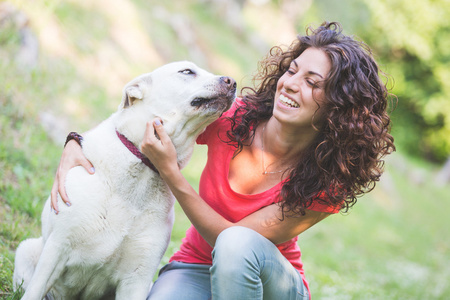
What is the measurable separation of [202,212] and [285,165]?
0.67 meters

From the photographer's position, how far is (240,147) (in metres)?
2.66

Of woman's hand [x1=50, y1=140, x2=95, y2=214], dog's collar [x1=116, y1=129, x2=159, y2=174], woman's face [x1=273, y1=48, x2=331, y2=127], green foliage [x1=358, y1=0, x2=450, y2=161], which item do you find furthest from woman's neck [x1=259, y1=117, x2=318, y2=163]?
green foliage [x1=358, y1=0, x2=450, y2=161]

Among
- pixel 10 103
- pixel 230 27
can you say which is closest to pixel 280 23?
pixel 230 27

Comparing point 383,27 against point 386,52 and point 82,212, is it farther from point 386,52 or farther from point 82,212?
point 82,212

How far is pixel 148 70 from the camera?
310 inches

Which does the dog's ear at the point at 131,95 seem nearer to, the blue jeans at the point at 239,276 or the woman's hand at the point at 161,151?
the woman's hand at the point at 161,151

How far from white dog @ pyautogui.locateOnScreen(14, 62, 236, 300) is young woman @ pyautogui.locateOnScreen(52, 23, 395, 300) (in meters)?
0.13

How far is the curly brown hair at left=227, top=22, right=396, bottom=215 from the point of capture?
245 centimetres

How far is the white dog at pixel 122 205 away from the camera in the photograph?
7.16 feet

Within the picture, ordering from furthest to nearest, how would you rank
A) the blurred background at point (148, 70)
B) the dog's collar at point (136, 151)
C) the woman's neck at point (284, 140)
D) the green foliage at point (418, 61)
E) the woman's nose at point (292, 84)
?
the green foliage at point (418, 61) → the blurred background at point (148, 70) → the woman's neck at point (284, 140) → the woman's nose at point (292, 84) → the dog's collar at point (136, 151)

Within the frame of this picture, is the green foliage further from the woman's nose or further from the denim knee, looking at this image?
the denim knee

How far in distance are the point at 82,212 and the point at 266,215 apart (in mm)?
973

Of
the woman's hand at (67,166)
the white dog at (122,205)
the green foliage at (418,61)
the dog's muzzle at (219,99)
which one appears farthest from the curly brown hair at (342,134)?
the green foliage at (418,61)

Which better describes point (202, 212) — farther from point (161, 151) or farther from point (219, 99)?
point (219, 99)
